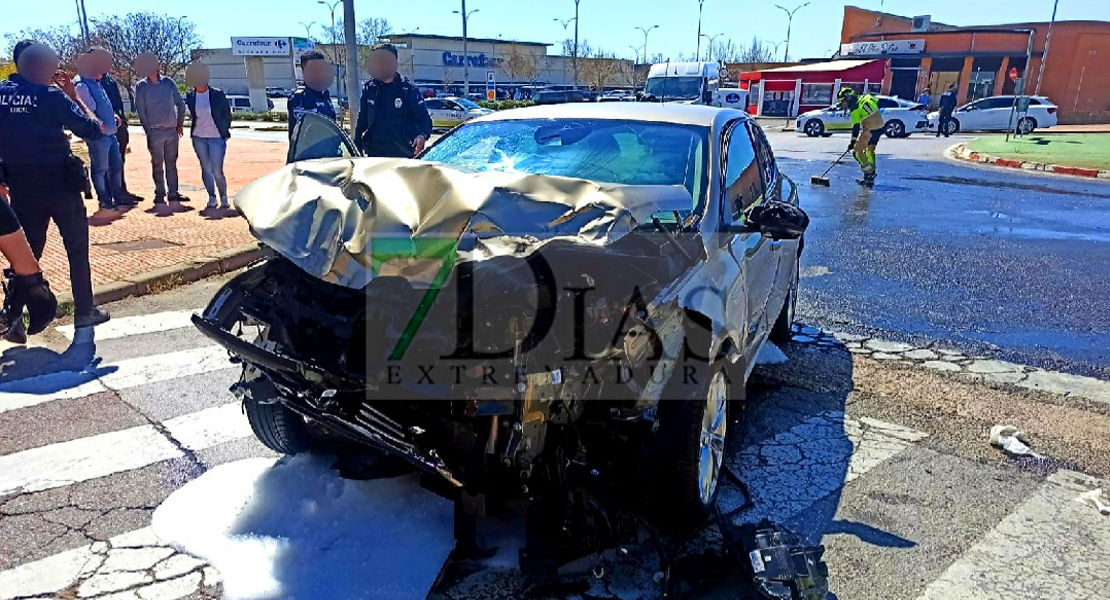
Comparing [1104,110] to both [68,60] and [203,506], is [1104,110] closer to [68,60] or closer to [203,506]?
[203,506]

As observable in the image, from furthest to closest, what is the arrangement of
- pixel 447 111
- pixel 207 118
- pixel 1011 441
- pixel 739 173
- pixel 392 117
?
pixel 447 111, pixel 207 118, pixel 392 117, pixel 739 173, pixel 1011 441

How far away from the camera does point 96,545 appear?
2.95 meters

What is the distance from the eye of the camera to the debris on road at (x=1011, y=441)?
384cm

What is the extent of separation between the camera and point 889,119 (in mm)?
29438

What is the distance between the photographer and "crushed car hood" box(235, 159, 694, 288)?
8.66ft

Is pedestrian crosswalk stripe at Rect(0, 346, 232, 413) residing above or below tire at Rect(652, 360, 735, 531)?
below

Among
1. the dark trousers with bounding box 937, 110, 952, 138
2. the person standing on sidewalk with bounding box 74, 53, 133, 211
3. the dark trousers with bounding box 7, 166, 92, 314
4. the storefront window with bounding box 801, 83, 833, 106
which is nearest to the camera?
the dark trousers with bounding box 7, 166, 92, 314

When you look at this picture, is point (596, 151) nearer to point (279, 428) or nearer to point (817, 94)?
point (279, 428)

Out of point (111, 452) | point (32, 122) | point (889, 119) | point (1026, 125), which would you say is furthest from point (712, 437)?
point (1026, 125)

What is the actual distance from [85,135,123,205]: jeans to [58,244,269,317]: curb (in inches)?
117

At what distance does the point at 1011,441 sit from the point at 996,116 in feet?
109

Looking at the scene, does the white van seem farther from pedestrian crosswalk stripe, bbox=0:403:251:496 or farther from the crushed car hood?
the crushed car hood

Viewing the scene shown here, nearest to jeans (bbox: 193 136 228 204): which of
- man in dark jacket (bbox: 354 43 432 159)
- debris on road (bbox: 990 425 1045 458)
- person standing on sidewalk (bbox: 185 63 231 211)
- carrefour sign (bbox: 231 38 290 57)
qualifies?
person standing on sidewalk (bbox: 185 63 231 211)

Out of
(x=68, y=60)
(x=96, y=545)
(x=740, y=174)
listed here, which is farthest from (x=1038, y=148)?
(x=68, y=60)
